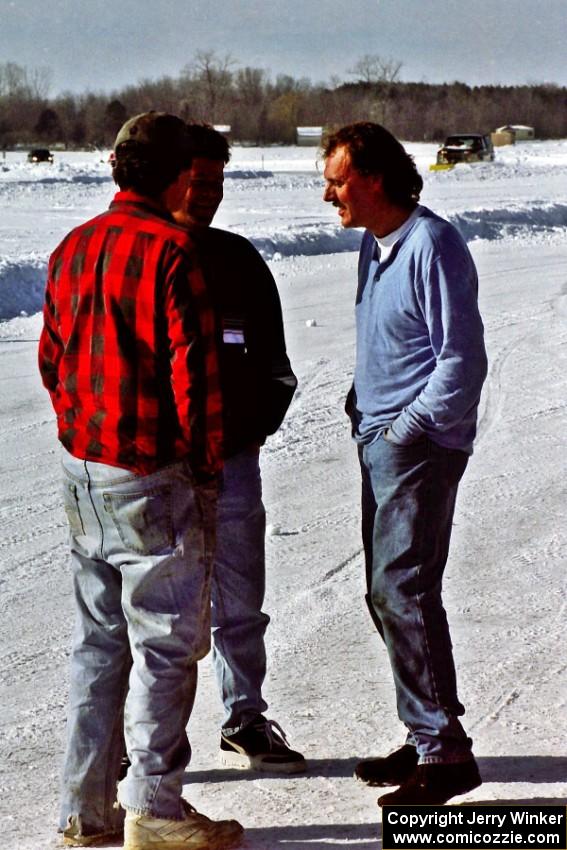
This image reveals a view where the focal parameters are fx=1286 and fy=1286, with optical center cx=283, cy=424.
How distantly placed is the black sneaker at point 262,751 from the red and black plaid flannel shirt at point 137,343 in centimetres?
110

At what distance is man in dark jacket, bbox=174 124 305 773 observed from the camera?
3.72 metres

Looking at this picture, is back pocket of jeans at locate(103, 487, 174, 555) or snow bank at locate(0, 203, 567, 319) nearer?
back pocket of jeans at locate(103, 487, 174, 555)

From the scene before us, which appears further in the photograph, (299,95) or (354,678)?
(299,95)

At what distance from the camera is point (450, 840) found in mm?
3441

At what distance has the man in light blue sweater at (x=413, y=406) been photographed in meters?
3.40

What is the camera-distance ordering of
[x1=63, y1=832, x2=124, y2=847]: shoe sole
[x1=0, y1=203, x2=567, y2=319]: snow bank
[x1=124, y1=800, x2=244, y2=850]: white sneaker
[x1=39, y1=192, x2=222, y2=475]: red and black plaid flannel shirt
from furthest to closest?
[x1=0, y1=203, x2=567, y2=319]: snow bank
[x1=63, y1=832, x2=124, y2=847]: shoe sole
[x1=124, y1=800, x2=244, y2=850]: white sneaker
[x1=39, y1=192, x2=222, y2=475]: red and black plaid flannel shirt

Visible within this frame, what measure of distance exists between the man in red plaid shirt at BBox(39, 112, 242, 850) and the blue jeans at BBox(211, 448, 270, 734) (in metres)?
0.58

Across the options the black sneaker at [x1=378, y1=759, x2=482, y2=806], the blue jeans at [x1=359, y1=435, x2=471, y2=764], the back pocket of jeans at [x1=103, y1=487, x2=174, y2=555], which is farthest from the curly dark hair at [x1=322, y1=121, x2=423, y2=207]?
the black sneaker at [x1=378, y1=759, x2=482, y2=806]

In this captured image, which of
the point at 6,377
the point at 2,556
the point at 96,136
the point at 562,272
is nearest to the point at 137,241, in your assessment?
the point at 2,556

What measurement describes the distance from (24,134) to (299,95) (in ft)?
109

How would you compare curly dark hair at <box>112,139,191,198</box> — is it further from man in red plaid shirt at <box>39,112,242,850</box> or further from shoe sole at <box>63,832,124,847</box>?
shoe sole at <box>63,832,124,847</box>

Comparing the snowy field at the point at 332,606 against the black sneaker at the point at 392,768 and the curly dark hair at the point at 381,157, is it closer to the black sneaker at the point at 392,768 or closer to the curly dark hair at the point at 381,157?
the black sneaker at the point at 392,768

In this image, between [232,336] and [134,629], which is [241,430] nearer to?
[232,336]

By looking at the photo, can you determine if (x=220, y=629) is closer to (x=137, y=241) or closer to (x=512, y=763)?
(x=512, y=763)
